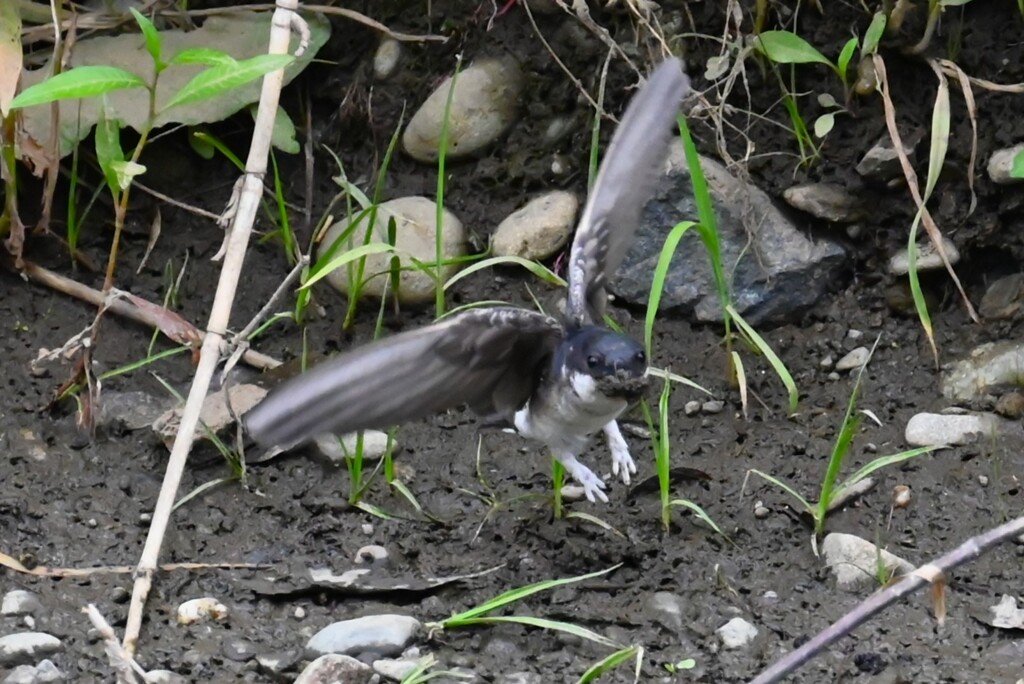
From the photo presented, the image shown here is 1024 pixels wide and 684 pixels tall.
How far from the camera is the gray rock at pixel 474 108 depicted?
11.8ft

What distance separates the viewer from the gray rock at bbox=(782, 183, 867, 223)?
3.38 m

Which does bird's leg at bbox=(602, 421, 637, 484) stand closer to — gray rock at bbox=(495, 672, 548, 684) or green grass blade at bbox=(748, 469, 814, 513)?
green grass blade at bbox=(748, 469, 814, 513)

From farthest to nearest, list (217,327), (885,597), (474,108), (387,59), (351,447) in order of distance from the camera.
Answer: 1. (387,59)
2. (474,108)
3. (351,447)
4. (217,327)
5. (885,597)

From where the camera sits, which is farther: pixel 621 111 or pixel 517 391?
pixel 621 111

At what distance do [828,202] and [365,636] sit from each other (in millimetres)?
A: 1654

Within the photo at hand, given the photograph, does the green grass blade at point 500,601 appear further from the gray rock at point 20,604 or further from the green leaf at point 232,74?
the green leaf at point 232,74

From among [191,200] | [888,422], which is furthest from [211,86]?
[888,422]

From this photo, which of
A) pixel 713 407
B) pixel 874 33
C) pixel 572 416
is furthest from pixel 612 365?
pixel 874 33

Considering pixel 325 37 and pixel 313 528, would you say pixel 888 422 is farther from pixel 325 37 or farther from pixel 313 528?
pixel 325 37

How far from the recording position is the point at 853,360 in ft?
10.8

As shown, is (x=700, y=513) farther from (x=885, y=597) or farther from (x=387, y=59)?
(x=387, y=59)

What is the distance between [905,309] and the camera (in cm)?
337

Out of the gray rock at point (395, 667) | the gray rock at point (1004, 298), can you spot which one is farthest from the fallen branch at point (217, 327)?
the gray rock at point (1004, 298)

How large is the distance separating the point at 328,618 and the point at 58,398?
3.30 ft
